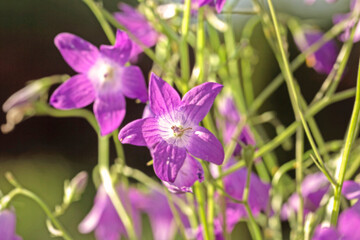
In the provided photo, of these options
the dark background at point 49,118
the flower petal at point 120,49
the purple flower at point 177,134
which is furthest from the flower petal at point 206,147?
the dark background at point 49,118

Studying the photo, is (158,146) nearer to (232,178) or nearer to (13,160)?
(232,178)

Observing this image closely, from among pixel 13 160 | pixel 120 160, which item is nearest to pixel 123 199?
pixel 120 160

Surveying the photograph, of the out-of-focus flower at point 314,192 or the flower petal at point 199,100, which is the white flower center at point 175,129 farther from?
the out-of-focus flower at point 314,192

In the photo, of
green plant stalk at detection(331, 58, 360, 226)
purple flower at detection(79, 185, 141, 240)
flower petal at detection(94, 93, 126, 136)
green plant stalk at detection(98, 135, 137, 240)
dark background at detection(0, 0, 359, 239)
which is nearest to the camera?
green plant stalk at detection(331, 58, 360, 226)

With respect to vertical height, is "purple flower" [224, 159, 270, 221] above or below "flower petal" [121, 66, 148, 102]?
below

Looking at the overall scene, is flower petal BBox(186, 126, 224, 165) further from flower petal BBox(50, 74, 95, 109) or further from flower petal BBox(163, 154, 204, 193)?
flower petal BBox(50, 74, 95, 109)

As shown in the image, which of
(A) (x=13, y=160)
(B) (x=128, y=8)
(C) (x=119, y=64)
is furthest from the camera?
(A) (x=13, y=160)

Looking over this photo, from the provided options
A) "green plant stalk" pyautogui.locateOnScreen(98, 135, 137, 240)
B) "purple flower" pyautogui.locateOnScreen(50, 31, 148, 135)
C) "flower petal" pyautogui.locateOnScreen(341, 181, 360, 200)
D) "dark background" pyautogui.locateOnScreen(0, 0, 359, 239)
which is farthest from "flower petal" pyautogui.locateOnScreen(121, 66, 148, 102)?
"dark background" pyautogui.locateOnScreen(0, 0, 359, 239)
